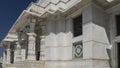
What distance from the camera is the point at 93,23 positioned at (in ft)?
37.9

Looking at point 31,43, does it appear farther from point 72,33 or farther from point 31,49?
point 72,33

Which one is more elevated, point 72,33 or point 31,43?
point 72,33

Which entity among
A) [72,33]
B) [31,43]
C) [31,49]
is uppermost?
[72,33]

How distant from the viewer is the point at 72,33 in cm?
1386

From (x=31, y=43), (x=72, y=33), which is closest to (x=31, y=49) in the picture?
(x=31, y=43)

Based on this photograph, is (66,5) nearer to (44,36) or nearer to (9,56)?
(44,36)

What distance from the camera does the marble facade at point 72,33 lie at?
454 inches

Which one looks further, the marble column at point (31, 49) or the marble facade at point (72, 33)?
the marble column at point (31, 49)

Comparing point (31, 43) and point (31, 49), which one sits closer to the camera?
point (31, 49)

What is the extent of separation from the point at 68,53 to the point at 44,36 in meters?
2.80

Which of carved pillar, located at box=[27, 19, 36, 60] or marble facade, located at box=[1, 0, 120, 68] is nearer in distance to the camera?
marble facade, located at box=[1, 0, 120, 68]

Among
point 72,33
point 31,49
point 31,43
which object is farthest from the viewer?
point 31,43

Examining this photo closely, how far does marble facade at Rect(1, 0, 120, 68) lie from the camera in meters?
11.5

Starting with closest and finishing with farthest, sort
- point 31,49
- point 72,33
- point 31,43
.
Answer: point 72,33
point 31,49
point 31,43
